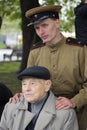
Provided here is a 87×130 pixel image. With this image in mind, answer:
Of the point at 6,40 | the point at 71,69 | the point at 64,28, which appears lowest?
the point at 6,40

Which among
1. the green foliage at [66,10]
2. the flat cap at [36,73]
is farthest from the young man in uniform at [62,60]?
the green foliage at [66,10]

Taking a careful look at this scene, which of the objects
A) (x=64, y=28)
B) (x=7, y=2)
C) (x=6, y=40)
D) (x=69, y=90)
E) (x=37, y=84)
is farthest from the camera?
(x=6, y=40)

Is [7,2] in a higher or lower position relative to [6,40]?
higher

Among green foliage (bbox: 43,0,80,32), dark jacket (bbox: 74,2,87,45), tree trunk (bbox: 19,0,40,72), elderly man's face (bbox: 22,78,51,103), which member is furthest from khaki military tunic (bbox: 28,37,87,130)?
green foliage (bbox: 43,0,80,32)

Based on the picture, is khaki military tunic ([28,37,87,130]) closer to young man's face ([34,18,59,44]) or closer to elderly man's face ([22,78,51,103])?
young man's face ([34,18,59,44])

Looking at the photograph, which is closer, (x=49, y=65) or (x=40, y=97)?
(x=40, y=97)

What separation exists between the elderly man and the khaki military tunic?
177 millimetres

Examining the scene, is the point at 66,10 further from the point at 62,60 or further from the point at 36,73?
the point at 36,73

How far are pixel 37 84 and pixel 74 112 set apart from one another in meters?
0.41

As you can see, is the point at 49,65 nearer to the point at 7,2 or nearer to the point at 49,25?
the point at 49,25

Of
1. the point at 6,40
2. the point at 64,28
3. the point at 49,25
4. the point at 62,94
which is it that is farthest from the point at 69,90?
the point at 6,40

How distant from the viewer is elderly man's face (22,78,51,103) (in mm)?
3260

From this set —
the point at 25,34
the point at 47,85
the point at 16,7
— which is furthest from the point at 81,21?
the point at 16,7

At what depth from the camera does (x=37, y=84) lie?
326 cm
